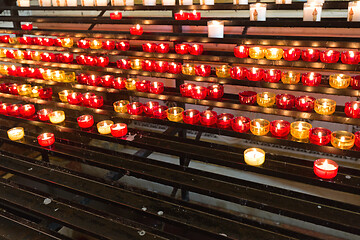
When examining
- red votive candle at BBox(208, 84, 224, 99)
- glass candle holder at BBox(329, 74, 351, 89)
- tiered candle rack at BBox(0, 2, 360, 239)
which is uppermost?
glass candle holder at BBox(329, 74, 351, 89)

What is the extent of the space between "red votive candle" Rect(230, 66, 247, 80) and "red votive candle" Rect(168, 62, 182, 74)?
1.48ft

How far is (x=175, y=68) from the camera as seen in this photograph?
260cm

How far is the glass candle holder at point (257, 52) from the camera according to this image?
228 centimetres

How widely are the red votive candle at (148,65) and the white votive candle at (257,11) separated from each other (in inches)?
34.0

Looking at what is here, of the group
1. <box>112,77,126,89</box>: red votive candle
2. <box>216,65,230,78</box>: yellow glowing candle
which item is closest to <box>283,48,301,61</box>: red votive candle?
<box>216,65,230,78</box>: yellow glowing candle

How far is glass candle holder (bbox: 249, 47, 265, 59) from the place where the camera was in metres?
2.28

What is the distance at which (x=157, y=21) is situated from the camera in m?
2.64

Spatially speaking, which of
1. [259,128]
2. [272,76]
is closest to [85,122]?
[259,128]

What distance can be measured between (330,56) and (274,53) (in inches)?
13.8

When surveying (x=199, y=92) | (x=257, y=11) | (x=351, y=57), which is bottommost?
(x=199, y=92)

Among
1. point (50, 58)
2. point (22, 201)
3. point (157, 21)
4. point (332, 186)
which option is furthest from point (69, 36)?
→ point (332, 186)

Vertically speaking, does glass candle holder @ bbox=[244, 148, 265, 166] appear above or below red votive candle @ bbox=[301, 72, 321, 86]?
below

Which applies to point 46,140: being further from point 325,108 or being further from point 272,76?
point 325,108

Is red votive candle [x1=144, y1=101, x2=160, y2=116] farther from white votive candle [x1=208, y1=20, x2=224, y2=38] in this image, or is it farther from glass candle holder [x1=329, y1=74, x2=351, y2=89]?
glass candle holder [x1=329, y1=74, x2=351, y2=89]
